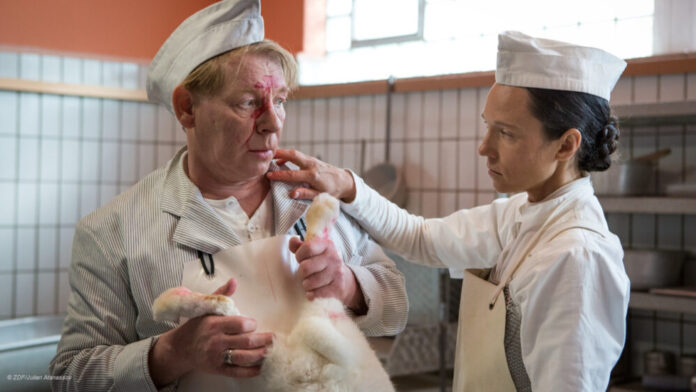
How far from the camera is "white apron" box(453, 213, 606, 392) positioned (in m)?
1.35

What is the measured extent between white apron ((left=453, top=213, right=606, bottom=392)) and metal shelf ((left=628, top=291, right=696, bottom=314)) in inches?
56.3

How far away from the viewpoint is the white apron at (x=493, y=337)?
4.44 ft

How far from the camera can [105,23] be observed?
420 cm

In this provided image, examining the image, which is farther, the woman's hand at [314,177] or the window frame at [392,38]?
the window frame at [392,38]

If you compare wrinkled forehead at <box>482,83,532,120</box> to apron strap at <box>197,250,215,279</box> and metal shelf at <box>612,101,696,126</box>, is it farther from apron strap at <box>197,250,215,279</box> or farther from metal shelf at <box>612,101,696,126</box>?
metal shelf at <box>612,101,696,126</box>

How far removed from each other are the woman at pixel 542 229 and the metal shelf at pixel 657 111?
136 centimetres

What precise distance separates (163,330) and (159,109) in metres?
3.33

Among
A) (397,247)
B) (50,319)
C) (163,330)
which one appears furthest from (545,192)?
(50,319)

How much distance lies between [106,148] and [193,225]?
323cm

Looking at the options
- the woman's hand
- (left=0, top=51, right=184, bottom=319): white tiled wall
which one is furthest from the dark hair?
(left=0, top=51, right=184, bottom=319): white tiled wall

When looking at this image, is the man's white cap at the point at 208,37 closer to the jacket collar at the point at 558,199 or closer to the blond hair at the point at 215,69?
the blond hair at the point at 215,69

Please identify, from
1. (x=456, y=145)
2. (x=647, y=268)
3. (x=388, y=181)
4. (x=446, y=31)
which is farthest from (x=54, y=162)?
(x=647, y=268)

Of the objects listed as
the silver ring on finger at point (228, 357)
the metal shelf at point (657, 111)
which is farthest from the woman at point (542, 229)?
the metal shelf at point (657, 111)

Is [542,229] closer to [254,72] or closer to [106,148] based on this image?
[254,72]
